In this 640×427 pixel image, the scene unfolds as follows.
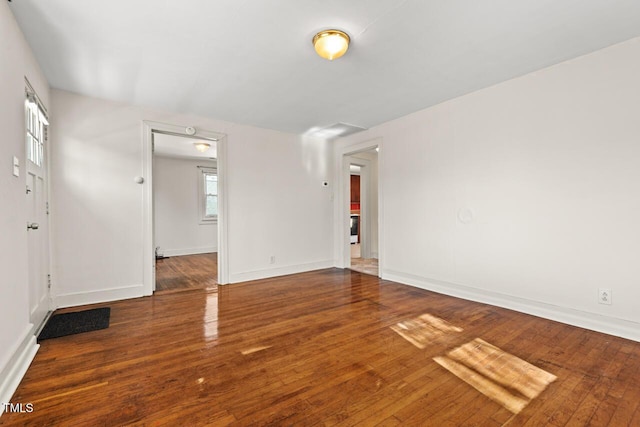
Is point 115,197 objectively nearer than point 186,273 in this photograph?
Yes

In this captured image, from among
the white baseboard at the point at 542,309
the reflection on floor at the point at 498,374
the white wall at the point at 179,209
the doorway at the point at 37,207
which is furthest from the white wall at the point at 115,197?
the white wall at the point at 179,209

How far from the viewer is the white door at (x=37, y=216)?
8.25 feet

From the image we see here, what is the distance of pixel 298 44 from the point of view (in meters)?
2.40

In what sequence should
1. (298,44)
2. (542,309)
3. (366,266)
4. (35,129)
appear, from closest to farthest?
(298,44) < (35,129) < (542,309) < (366,266)

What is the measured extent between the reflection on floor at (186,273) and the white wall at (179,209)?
484 millimetres

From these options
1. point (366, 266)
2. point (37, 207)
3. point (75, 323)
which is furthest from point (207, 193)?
point (75, 323)

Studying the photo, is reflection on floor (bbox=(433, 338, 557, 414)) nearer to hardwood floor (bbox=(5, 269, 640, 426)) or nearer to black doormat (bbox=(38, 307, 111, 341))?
hardwood floor (bbox=(5, 269, 640, 426))

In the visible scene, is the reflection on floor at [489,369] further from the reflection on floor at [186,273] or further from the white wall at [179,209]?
the white wall at [179,209]

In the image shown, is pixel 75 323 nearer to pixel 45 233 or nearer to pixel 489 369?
pixel 45 233

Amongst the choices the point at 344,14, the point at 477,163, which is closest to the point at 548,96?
the point at 477,163

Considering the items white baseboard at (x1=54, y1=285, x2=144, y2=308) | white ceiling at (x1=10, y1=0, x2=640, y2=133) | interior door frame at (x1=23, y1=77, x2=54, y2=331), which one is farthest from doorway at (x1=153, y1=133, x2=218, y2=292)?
white ceiling at (x1=10, y1=0, x2=640, y2=133)

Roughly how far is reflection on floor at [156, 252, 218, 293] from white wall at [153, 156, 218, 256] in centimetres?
48

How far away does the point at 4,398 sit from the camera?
1602mm

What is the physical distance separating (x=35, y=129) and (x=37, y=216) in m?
0.82
